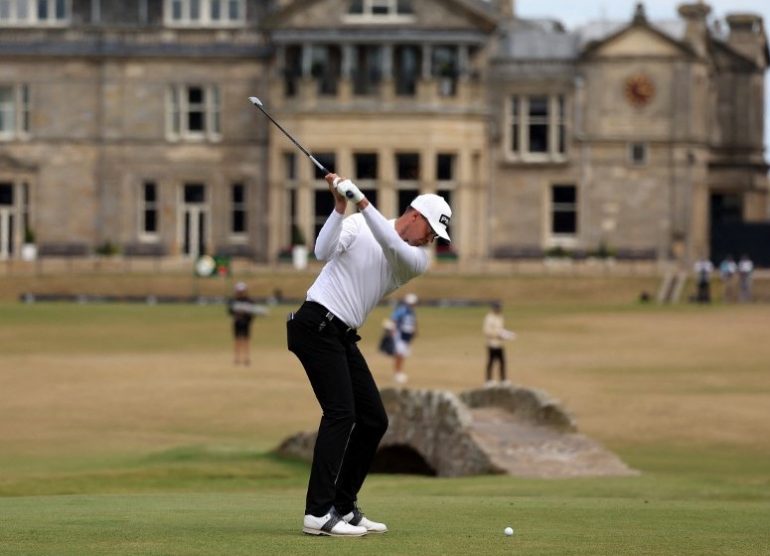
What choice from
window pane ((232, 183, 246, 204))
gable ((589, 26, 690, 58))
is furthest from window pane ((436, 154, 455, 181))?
window pane ((232, 183, 246, 204))

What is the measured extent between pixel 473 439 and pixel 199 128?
65521mm

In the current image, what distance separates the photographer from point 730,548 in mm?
13859

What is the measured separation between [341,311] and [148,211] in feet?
249

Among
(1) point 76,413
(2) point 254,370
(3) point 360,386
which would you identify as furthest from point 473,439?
(2) point 254,370

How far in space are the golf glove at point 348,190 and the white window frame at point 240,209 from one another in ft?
247

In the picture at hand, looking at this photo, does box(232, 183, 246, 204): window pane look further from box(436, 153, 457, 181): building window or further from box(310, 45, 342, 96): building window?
box(436, 153, 457, 181): building window

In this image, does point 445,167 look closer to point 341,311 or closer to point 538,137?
point 538,137

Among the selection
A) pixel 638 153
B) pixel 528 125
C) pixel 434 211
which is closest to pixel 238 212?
pixel 528 125

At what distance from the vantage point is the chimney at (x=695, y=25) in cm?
8825

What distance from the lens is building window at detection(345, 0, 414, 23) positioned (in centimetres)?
8650

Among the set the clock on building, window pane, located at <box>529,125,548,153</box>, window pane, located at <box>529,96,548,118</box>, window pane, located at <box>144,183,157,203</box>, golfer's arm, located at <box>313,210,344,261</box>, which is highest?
the clock on building

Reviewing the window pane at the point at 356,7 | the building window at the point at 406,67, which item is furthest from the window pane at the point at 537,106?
the window pane at the point at 356,7

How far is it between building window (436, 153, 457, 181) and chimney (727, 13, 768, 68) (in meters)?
16.7

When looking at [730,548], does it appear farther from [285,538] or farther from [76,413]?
[76,413]
